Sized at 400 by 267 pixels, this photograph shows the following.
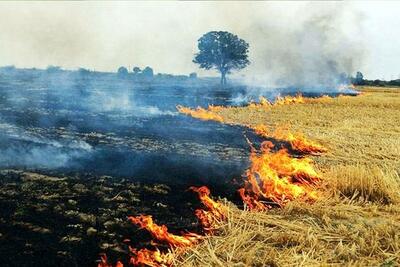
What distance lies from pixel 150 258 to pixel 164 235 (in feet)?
2.28

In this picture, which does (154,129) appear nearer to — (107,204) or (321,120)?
(107,204)

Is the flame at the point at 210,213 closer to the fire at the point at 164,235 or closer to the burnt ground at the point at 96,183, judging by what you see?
the burnt ground at the point at 96,183

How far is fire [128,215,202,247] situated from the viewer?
6503 mm

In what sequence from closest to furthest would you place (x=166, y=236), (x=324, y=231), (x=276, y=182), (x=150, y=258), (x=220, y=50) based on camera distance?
(x=150, y=258) → (x=166, y=236) → (x=324, y=231) → (x=276, y=182) → (x=220, y=50)

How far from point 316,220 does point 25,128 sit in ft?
43.0

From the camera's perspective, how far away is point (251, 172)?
34.2ft

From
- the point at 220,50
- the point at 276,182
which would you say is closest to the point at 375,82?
the point at 220,50

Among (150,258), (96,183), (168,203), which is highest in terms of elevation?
(96,183)

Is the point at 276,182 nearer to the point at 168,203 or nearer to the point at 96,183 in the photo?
the point at 168,203

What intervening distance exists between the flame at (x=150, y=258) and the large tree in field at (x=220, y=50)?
229ft

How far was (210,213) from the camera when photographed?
7781mm

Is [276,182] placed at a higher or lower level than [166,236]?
higher

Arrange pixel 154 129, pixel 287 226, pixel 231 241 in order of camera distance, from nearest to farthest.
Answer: pixel 231 241
pixel 287 226
pixel 154 129

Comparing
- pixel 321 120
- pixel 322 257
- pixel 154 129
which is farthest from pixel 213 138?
pixel 321 120
